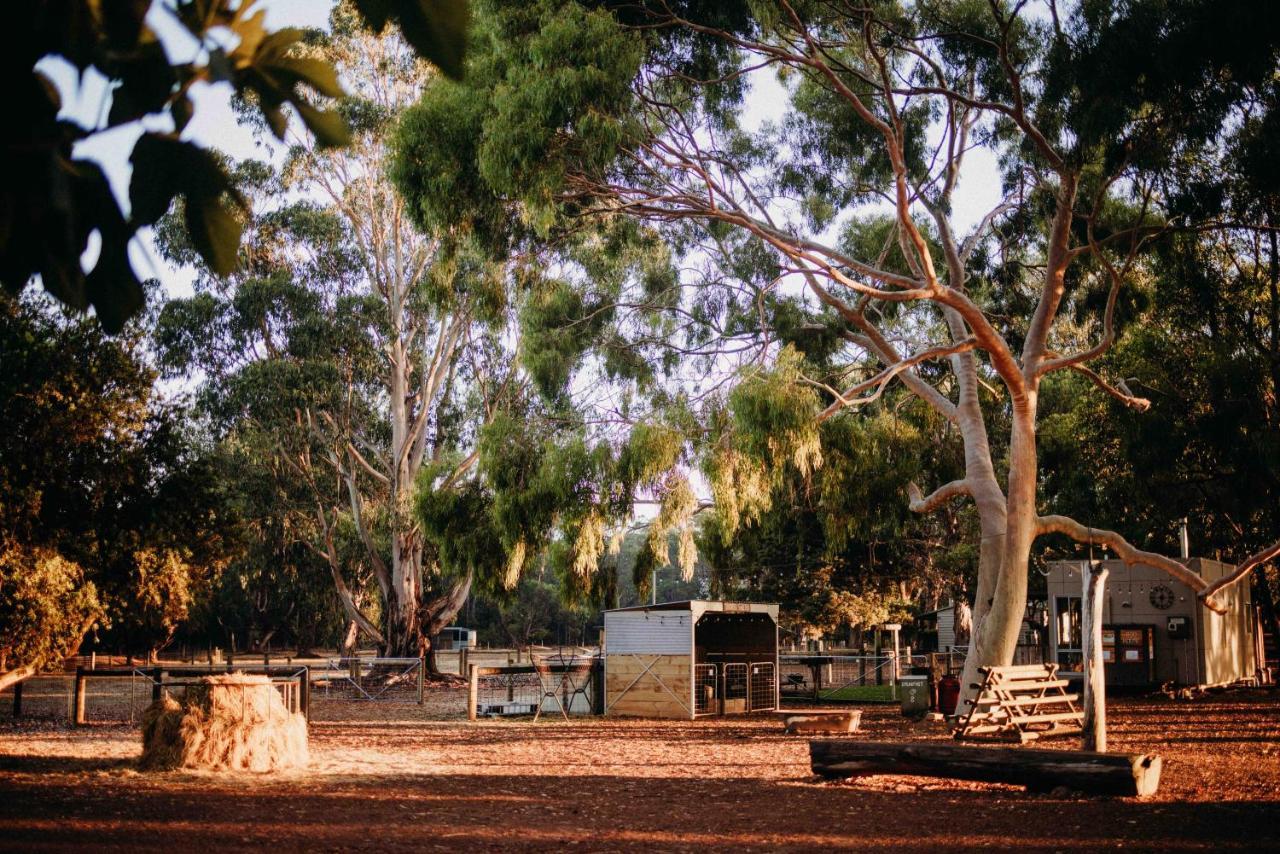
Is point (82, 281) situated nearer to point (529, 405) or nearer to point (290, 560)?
point (529, 405)

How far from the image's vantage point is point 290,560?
4225cm

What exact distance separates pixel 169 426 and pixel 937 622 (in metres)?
29.5

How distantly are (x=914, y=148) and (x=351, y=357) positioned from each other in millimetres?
17659

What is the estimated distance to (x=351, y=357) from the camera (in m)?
32.1

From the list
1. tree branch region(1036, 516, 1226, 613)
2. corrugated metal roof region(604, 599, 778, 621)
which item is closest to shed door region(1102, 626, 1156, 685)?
tree branch region(1036, 516, 1226, 613)

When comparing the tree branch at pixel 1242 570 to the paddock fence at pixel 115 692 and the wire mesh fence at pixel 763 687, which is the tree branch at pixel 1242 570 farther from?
the paddock fence at pixel 115 692

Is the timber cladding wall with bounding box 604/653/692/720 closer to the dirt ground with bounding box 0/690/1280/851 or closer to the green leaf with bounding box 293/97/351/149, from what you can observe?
the dirt ground with bounding box 0/690/1280/851

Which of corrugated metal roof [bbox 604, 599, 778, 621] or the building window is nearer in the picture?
corrugated metal roof [bbox 604, 599, 778, 621]

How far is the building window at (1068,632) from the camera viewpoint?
2501 centimetres

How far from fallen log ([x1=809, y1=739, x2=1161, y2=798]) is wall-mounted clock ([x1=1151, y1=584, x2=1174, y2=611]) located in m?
14.9

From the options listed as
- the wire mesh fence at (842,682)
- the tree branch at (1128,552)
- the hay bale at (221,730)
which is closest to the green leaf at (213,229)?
the hay bale at (221,730)

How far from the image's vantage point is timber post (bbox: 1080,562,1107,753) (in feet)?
41.7

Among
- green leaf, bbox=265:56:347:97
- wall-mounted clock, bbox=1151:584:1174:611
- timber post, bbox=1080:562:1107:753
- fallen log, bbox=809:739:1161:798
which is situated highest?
green leaf, bbox=265:56:347:97

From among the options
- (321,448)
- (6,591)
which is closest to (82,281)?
(6,591)
